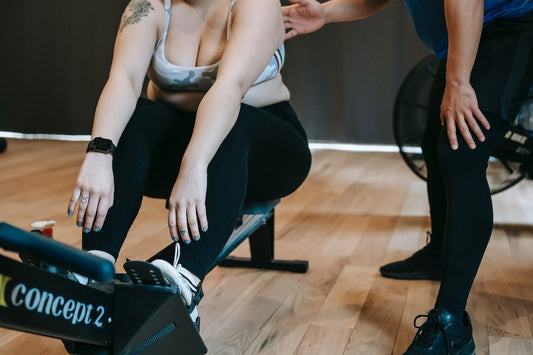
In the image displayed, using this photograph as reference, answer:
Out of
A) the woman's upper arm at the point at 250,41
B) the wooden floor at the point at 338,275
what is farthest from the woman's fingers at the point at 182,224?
the wooden floor at the point at 338,275

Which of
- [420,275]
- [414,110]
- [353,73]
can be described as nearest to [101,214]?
[420,275]

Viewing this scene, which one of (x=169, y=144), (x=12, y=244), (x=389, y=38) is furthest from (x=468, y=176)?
(x=389, y=38)

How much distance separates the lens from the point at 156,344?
98cm

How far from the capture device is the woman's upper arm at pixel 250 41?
123 cm

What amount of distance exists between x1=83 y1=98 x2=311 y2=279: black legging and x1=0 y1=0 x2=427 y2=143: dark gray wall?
2.56 m

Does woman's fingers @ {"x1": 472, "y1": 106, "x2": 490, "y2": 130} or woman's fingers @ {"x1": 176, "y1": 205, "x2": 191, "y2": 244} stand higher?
woman's fingers @ {"x1": 472, "y1": 106, "x2": 490, "y2": 130}

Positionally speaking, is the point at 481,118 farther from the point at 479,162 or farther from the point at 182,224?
the point at 182,224

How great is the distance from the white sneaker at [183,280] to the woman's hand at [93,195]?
0.14m

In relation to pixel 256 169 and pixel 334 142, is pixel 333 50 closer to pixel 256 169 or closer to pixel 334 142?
pixel 334 142

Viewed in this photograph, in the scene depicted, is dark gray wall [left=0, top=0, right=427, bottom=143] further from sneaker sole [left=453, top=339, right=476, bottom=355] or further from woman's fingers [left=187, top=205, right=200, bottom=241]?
woman's fingers [left=187, top=205, right=200, bottom=241]

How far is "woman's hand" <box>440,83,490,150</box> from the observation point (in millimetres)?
1232

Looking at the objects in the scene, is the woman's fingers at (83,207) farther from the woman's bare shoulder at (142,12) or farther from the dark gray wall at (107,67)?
the dark gray wall at (107,67)

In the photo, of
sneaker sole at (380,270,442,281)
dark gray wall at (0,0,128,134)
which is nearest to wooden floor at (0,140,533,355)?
sneaker sole at (380,270,442,281)

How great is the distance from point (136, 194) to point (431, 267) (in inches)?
37.8
